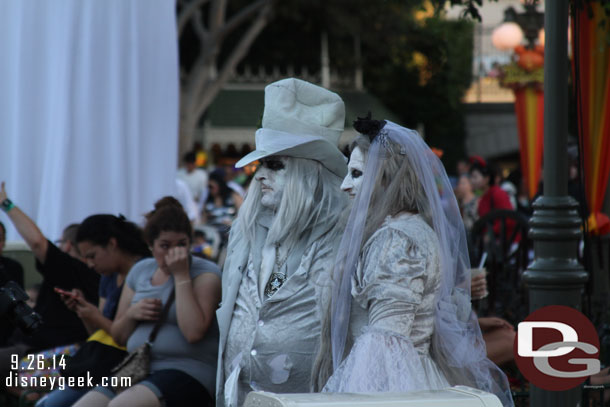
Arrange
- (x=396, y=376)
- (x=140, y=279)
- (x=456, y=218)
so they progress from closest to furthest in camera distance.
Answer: (x=396, y=376) < (x=456, y=218) < (x=140, y=279)

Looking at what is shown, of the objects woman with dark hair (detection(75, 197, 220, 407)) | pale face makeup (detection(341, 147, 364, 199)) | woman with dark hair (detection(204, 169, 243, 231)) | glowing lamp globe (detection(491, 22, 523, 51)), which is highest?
glowing lamp globe (detection(491, 22, 523, 51))

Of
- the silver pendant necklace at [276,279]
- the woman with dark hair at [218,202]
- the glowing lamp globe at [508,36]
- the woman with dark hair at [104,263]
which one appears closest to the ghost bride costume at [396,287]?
the silver pendant necklace at [276,279]

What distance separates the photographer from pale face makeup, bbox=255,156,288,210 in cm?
407

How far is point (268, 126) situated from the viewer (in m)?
4.20

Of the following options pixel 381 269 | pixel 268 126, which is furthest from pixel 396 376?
pixel 268 126

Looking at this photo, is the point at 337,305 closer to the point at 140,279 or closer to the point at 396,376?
the point at 396,376

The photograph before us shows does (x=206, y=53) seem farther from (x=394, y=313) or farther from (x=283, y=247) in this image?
(x=394, y=313)

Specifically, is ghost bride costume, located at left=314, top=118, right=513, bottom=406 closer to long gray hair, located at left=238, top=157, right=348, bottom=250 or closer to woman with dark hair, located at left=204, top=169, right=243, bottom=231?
long gray hair, located at left=238, top=157, right=348, bottom=250

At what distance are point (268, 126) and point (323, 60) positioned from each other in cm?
2361

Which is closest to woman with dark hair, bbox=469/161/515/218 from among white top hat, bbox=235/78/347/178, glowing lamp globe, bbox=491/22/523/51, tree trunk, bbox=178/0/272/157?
glowing lamp globe, bbox=491/22/523/51

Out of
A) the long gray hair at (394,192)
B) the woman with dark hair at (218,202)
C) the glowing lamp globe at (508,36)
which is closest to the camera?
the long gray hair at (394,192)

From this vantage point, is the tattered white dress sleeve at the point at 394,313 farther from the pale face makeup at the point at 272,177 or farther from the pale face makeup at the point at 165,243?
the pale face makeup at the point at 165,243

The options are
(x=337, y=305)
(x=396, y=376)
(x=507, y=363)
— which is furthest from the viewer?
(x=507, y=363)

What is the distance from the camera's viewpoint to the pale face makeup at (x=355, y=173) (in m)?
3.48
